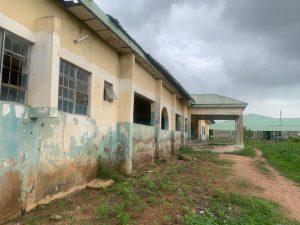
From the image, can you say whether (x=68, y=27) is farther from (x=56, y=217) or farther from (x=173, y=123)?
(x=173, y=123)

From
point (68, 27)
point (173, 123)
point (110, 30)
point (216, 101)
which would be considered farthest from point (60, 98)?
point (216, 101)

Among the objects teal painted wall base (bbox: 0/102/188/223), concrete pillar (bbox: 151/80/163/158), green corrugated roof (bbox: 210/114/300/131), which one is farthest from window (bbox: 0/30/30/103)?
green corrugated roof (bbox: 210/114/300/131)

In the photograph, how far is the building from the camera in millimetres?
54312

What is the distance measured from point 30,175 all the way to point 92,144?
2.80m

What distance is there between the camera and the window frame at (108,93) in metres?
9.95

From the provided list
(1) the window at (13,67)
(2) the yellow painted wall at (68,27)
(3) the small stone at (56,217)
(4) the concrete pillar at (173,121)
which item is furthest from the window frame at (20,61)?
(4) the concrete pillar at (173,121)

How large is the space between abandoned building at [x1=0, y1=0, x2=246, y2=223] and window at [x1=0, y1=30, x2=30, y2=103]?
18 millimetres

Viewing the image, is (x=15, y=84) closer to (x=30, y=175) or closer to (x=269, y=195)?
(x=30, y=175)

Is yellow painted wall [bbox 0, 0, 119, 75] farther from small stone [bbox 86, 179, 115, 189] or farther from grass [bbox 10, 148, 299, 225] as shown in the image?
grass [bbox 10, 148, 299, 225]

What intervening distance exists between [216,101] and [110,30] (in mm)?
19716

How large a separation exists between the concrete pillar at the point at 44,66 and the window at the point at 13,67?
5.2 inches

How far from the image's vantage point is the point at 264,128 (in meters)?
55.5

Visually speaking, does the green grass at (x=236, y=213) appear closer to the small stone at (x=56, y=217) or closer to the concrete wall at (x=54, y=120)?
the small stone at (x=56, y=217)

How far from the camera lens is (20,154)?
5871 mm
